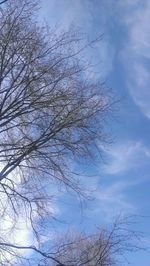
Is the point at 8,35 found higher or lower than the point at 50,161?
higher

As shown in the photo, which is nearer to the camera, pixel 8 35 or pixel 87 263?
pixel 87 263

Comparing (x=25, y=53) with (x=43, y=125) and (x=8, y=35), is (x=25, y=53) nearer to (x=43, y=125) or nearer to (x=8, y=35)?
(x=8, y=35)

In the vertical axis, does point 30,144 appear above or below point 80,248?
above

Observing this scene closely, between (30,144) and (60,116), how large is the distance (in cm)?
82

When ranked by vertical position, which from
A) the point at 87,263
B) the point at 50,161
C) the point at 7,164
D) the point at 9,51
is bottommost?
the point at 87,263

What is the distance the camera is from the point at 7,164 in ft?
34.4

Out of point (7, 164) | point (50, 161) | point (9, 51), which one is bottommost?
point (7, 164)

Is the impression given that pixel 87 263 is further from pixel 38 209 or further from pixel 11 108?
pixel 11 108

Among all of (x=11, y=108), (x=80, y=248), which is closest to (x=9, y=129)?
(x=11, y=108)

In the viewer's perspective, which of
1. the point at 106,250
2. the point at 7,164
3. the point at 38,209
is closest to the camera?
the point at 106,250

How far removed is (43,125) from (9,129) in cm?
89

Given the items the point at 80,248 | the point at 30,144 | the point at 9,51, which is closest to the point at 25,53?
the point at 9,51

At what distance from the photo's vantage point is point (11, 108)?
1091 cm

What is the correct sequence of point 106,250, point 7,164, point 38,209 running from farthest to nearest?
A: point 38,209
point 7,164
point 106,250
